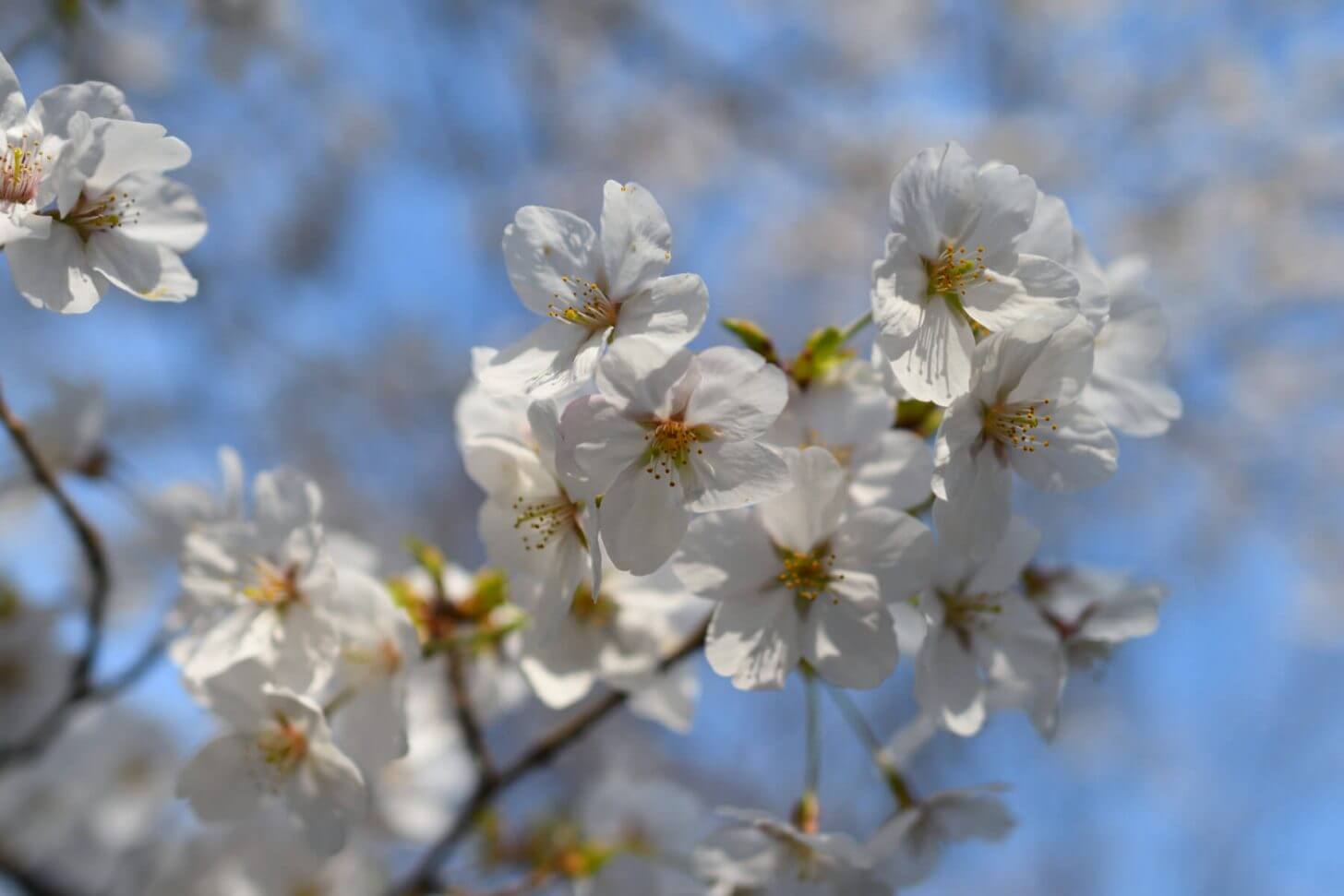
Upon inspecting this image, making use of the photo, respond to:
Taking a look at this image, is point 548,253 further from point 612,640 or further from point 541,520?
point 612,640

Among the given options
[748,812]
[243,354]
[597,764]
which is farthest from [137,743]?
[243,354]

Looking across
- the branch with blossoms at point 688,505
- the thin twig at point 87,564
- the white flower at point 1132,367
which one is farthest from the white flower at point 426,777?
the white flower at point 1132,367

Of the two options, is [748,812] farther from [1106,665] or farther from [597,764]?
[597,764]

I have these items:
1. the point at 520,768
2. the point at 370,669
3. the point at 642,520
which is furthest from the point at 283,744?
the point at 642,520

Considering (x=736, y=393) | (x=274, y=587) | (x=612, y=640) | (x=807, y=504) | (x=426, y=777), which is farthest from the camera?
(x=426, y=777)

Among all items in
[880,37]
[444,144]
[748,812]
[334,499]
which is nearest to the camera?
[748,812]

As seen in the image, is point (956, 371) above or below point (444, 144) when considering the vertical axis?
above

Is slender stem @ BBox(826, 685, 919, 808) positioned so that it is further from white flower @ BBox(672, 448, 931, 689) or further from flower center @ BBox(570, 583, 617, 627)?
flower center @ BBox(570, 583, 617, 627)
